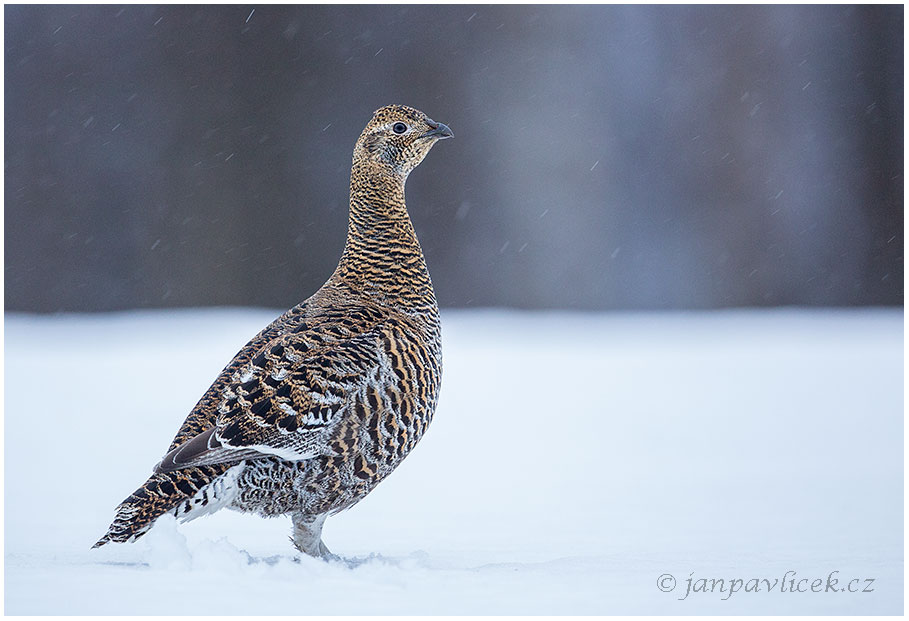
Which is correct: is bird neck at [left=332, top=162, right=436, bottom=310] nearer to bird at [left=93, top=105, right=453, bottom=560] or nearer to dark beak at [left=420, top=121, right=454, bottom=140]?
bird at [left=93, top=105, right=453, bottom=560]

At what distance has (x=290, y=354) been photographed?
309 cm

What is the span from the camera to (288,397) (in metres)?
2.99

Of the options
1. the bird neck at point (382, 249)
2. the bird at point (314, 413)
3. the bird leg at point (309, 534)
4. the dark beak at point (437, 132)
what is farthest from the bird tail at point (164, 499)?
the dark beak at point (437, 132)

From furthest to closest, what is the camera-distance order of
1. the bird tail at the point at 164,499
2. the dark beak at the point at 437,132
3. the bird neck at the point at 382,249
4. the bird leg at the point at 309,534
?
1. the dark beak at the point at 437,132
2. the bird neck at the point at 382,249
3. the bird leg at the point at 309,534
4. the bird tail at the point at 164,499

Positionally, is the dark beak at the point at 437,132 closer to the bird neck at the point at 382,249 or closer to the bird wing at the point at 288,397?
the bird neck at the point at 382,249

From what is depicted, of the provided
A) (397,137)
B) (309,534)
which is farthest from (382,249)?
(309,534)

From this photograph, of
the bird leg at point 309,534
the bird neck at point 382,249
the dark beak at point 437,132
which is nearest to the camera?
the bird leg at point 309,534

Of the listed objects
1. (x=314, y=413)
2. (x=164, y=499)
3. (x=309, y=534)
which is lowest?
(x=309, y=534)

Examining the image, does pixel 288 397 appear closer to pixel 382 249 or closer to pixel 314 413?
pixel 314 413

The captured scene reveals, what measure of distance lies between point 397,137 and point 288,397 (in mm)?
1088

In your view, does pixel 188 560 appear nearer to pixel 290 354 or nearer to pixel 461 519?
pixel 290 354

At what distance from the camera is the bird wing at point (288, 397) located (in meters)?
2.91

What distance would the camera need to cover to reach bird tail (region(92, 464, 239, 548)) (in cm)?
290

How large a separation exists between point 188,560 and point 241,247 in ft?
20.0
